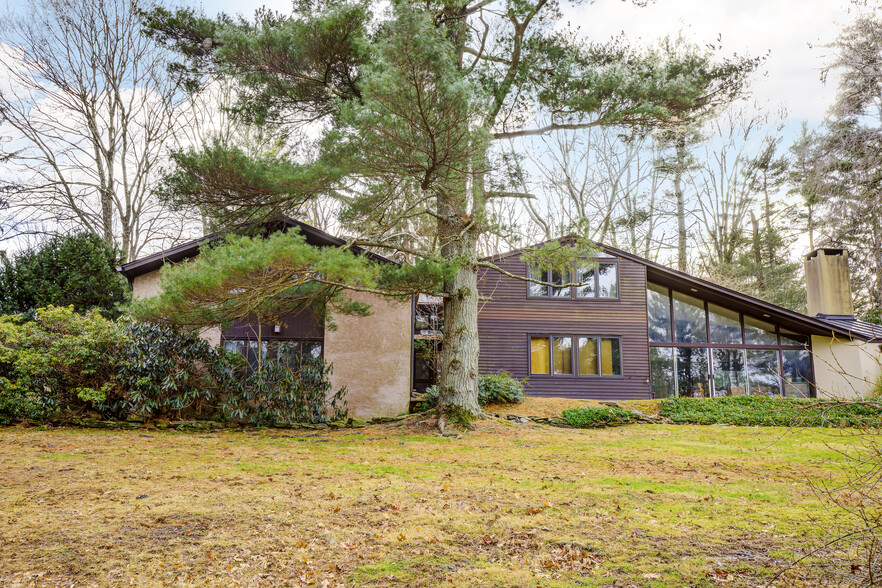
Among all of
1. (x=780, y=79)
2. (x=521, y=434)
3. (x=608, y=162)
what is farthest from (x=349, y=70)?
(x=780, y=79)

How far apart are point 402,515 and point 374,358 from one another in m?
7.90

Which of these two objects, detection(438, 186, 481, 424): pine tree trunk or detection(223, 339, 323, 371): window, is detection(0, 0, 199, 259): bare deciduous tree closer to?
detection(223, 339, 323, 371): window

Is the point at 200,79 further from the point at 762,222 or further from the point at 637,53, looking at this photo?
A: the point at 762,222

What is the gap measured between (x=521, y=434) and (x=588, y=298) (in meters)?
7.99

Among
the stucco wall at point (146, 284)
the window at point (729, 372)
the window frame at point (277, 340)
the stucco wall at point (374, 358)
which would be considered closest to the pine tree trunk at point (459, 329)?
the stucco wall at point (374, 358)

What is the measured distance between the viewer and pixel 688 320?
16.9m

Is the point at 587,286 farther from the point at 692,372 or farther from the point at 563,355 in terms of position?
the point at 692,372

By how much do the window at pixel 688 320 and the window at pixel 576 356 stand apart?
210cm

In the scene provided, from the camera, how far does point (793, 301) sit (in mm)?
22203

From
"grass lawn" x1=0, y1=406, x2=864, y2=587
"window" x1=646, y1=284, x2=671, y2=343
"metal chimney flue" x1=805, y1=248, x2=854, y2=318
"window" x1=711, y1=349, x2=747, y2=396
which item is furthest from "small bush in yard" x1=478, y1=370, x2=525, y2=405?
"metal chimney flue" x1=805, y1=248, x2=854, y2=318

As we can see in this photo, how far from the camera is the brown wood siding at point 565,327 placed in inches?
637

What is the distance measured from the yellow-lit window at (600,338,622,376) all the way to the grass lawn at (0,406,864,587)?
824cm

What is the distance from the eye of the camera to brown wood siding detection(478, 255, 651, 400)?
16.2 metres

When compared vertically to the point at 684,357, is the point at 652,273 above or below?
above
